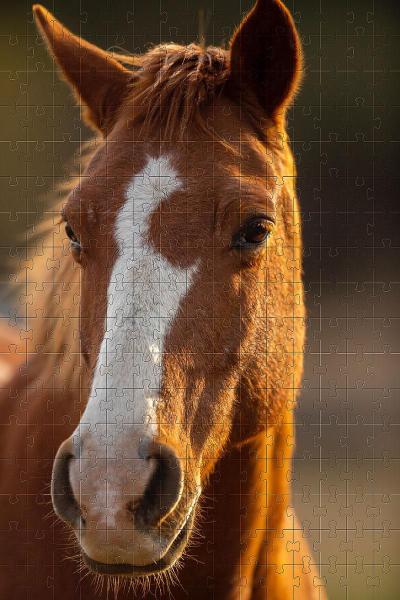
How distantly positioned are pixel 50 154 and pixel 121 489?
5.99 feet

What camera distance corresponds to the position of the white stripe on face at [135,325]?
1.92m

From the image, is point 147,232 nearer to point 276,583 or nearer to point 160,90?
point 160,90

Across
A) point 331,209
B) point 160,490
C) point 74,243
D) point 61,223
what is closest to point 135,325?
point 160,490

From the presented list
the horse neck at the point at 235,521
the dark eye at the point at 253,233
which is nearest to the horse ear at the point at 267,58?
the dark eye at the point at 253,233

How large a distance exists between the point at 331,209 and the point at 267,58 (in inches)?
232

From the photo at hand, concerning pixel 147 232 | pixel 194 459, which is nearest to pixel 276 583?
pixel 194 459

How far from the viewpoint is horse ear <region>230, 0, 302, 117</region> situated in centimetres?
256

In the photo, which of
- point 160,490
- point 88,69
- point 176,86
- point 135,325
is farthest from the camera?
point 88,69

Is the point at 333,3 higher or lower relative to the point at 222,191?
higher

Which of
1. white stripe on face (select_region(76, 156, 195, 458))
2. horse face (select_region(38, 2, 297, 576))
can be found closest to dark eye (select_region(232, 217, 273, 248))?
horse face (select_region(38, 2, 297, 576))

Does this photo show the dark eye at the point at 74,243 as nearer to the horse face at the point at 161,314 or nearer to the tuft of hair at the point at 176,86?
the horse face at the point at 161,314

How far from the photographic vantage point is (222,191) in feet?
7.67

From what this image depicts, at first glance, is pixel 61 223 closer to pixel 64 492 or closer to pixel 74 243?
pixel 74 243

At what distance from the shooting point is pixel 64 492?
201cm
